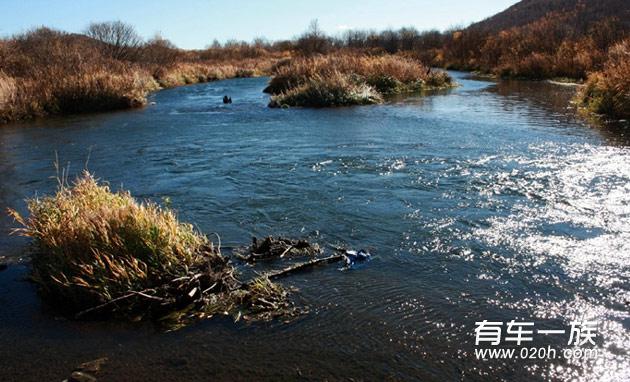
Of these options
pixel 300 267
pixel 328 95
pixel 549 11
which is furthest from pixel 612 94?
pixel 549 11

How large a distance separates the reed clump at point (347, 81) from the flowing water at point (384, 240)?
26.1 ft

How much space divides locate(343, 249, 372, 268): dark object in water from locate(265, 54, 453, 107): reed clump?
1803 centimetres

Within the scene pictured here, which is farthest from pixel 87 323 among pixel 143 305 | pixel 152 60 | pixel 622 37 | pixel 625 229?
pixel 152 60

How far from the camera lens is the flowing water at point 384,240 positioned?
493cm

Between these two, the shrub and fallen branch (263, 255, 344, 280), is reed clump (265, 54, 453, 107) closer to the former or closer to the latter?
the shrub

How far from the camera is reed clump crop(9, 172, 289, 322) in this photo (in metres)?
5.75

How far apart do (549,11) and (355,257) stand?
310ft

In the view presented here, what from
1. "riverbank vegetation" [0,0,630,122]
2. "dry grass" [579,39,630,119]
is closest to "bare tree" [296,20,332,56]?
"riverbank vegetation" [0,0,630,122]

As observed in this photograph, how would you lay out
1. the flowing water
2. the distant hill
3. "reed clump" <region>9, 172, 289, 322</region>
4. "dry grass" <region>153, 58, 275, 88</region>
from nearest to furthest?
the flowing water → "reed clump" <region>9, 172, 289, 322</region> → "dry grass" <region>153, 58, 275, 88</region> → the distant hill

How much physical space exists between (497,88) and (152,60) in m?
32.0

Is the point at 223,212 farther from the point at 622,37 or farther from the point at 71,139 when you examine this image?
the point at 622,37

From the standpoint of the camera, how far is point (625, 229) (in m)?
7.50

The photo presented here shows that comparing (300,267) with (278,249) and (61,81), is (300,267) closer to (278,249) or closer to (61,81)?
(278,249)

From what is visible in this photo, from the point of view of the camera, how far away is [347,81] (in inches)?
1020
